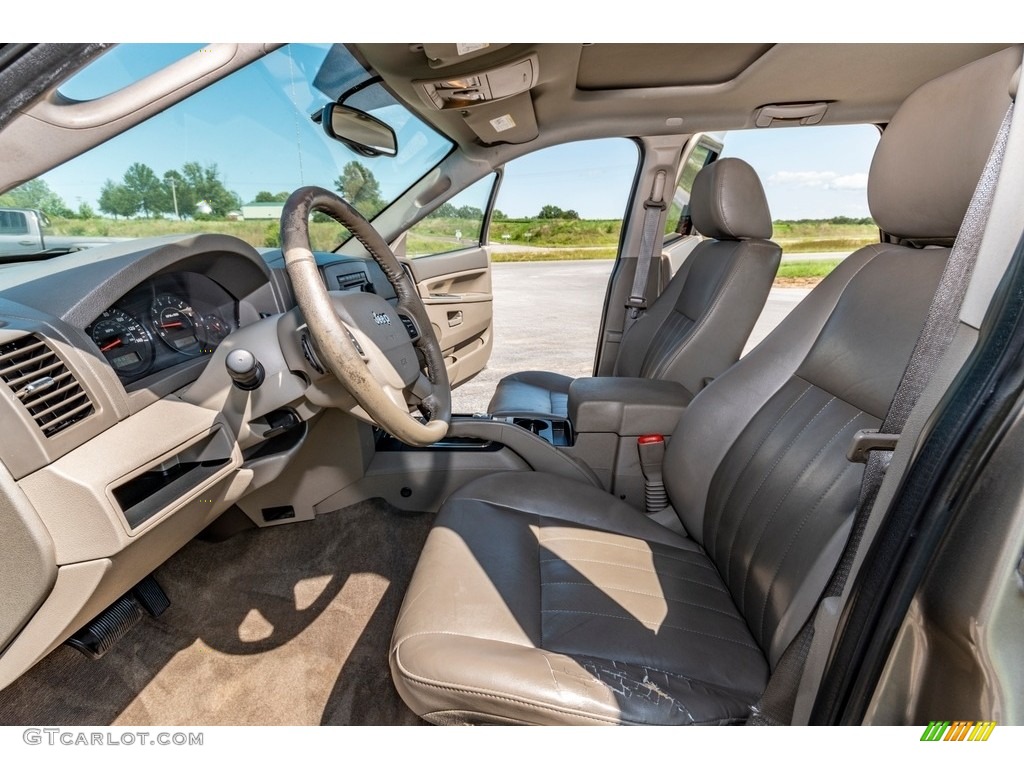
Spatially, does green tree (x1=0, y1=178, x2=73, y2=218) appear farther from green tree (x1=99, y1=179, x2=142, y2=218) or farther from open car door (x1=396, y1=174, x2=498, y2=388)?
open car door (x1=396, y1=174, x2=498, y2=388)

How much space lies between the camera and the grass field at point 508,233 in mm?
1350

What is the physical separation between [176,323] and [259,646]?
0.84 m

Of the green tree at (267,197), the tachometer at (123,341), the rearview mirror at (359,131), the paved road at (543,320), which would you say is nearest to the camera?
the tachometer at (123,341)

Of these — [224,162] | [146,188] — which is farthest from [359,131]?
[146,188]

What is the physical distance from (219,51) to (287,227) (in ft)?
0.95

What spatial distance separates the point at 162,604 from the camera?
58.1 inches

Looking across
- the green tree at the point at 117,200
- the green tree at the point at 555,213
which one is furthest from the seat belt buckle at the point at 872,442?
the green tree at the point at 555,213

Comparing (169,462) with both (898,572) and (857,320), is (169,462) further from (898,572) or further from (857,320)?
(857,320)

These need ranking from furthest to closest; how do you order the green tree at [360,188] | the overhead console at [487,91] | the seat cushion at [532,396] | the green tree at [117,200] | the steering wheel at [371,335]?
the green tree at [360,188] → the seat cushion at [532,396] → the overhead console at [487,91] → the green tree at [117,200] → the steering wheel at [371,335]

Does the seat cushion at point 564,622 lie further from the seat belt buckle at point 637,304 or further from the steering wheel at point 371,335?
the seat belt buckle at point 637,304

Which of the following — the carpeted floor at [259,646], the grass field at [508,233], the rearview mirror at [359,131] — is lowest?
the carpeted floor at [259,646]

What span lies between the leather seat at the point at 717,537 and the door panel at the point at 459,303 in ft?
4.62

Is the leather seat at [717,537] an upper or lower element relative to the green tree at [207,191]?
lower

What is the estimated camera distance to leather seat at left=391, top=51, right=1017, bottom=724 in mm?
792
